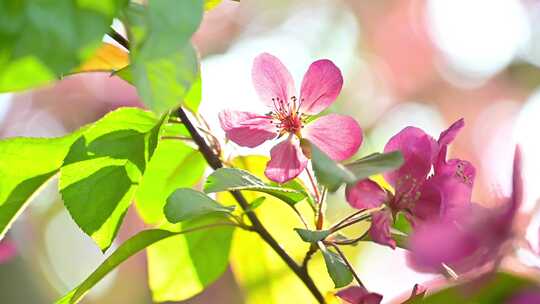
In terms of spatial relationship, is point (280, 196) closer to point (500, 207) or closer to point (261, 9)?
point (500, 207)

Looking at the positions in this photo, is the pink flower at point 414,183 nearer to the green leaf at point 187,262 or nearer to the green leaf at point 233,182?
the green leaf at point 233,182

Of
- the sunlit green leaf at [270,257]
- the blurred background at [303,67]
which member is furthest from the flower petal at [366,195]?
the blurred background at [303,67]

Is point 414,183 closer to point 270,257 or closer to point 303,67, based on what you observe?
point 270,257

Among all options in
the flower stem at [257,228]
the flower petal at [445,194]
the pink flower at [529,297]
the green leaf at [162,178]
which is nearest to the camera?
the pink flower at [529,297]

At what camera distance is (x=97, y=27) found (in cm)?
44

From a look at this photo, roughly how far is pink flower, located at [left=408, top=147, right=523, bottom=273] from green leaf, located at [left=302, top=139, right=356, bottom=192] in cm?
4

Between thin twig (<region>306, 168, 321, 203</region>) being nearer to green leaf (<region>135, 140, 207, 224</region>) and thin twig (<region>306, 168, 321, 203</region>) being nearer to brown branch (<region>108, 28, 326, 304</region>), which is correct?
brown branch (<region>108, 28, 326, 304</region>)

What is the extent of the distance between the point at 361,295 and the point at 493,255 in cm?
13

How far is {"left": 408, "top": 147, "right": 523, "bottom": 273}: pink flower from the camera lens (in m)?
0.43

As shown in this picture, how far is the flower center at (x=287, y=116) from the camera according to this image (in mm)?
651

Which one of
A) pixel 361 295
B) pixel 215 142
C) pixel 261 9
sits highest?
pixel 261 9

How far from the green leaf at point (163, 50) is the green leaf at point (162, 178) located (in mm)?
320

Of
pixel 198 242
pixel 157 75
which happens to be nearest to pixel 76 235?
pixel 198 242

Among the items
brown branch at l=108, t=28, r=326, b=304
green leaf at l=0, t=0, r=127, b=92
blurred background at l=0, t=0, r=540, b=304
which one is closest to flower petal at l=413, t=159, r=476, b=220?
brown branch at l=108, t=28, r=326, b=304
